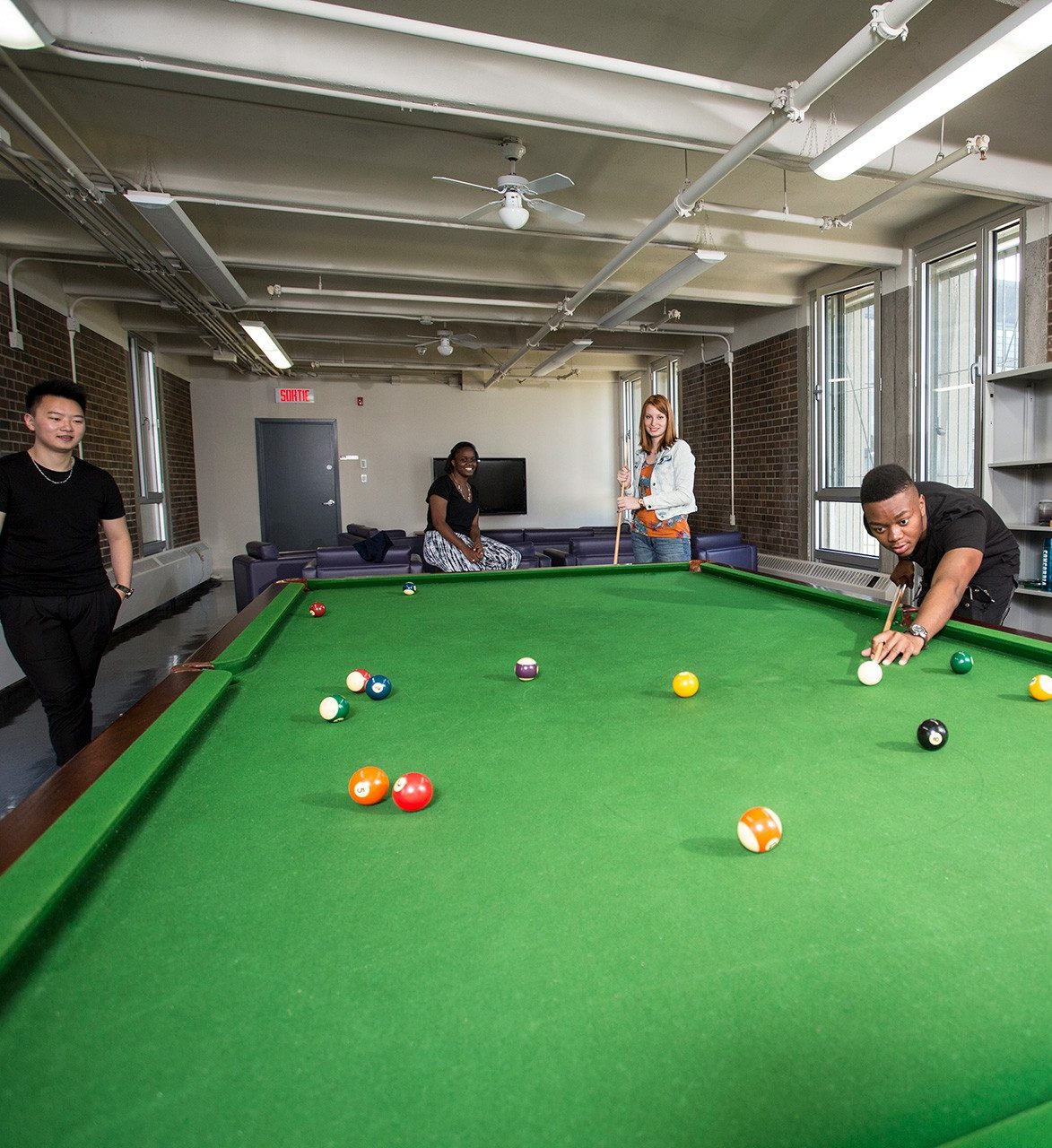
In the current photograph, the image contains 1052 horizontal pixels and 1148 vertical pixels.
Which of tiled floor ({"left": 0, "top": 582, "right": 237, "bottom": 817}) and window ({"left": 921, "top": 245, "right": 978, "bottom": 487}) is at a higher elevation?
window ({"left": 921, "top": 245, "right": 978, "bottom": 487})

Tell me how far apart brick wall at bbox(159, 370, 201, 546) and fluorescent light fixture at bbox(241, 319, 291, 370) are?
6.72ft

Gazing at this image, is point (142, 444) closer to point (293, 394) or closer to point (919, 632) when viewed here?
point (293, 394)

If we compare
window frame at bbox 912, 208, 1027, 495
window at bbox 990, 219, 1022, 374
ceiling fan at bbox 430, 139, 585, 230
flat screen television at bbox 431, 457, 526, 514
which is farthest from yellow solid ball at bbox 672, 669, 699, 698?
flat screen television at bbox 431, 457, 526, 514

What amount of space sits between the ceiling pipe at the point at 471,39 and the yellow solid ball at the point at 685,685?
236 centimetres

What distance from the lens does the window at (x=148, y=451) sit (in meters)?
8.30

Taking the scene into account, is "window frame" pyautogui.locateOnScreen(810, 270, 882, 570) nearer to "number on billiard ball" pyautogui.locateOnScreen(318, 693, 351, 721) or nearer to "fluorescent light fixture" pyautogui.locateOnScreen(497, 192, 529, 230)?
"fluorescent light fixture" pyautogui.locateOnScreen(497, 192, 529, 230)

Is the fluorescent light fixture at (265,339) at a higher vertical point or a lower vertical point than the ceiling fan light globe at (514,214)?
higher

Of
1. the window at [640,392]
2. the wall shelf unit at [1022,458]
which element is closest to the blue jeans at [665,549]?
the wall shelf unit at [1022,458]

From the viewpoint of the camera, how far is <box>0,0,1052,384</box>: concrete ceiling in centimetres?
306

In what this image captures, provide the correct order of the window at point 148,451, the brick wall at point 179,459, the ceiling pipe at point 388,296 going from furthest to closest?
the brick wall at point 179,459
the window at point 148,451
the ceiling pipe at point 388,296

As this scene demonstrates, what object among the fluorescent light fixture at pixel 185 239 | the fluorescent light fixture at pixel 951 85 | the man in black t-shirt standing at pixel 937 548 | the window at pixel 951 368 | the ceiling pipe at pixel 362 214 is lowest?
the man in black t-shirt standing at pixel 937 548

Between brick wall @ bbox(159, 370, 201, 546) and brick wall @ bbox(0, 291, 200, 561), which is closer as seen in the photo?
brick wall @ bbox(0, 291, 200, 561)

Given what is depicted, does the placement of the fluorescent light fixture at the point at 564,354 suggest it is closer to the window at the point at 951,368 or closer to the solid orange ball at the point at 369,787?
the window at the point at 951,368

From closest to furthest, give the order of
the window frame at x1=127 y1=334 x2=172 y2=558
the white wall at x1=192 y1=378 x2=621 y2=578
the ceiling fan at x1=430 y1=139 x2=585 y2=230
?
the ceiling fan at x1=430 y1=139 x2=585 y2=230 < the window frame at x1=127 y1=334 x2=172 y2=558 < the white wall at x1=192 y1=378 x2=621 y2=578
